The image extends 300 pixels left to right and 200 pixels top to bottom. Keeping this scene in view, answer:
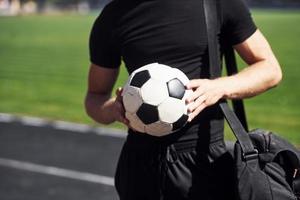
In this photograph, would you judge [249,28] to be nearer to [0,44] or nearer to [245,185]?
[245,185]

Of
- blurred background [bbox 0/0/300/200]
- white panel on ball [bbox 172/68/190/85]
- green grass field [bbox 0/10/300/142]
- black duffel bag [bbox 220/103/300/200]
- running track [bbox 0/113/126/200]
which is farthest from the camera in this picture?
green grass field [bbox 0/10/300/142]

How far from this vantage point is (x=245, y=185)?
2.19 meters

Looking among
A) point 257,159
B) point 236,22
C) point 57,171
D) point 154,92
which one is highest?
point 236,22

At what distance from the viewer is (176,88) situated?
90.3 inches

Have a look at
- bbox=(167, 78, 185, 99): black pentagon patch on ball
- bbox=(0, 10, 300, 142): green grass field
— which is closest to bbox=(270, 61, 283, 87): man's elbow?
bbox=(167, 78, 185, 99): black pentagon patch on ball

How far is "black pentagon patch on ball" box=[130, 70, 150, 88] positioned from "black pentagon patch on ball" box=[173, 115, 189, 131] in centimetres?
21

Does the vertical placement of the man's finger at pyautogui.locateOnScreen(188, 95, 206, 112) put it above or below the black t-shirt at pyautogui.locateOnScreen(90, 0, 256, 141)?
below

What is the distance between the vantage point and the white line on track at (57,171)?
21.5 ft

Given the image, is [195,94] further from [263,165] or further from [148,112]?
[263,165]

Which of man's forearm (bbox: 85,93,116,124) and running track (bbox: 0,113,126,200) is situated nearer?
man's forearm (bbox: 85,93,116,124)

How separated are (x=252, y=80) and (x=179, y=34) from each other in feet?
1.16

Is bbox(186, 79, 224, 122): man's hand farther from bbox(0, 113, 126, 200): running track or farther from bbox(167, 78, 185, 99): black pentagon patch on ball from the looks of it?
bbox(0, 113, 126, 200): running track

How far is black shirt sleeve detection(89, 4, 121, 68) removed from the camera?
8.35 feet

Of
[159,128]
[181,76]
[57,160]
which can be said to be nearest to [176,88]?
[181,76]
